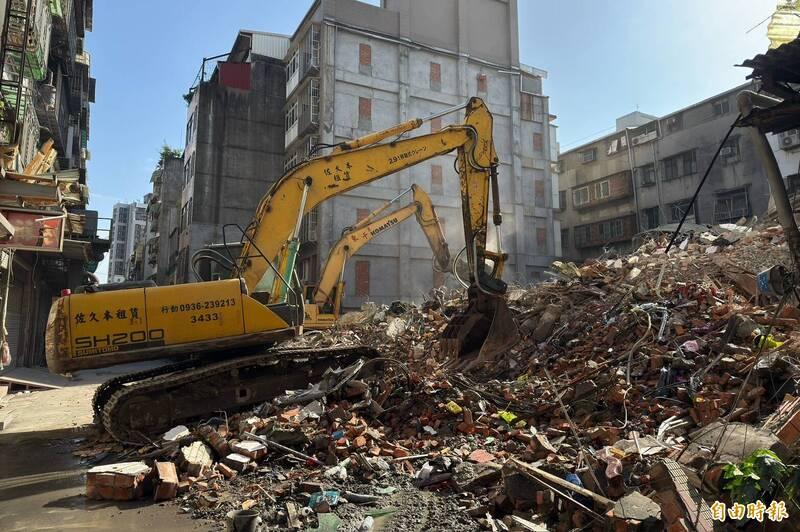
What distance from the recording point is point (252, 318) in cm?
697

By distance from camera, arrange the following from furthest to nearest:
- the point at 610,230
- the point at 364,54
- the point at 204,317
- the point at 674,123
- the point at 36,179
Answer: the point at 610,230 < the point at 674,123 < the point at 364,54 < the point at 36,179 < the point at 204,317

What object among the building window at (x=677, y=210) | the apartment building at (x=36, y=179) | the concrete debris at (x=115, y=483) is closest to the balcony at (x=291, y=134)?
the apartment building at (x=36, y=179)

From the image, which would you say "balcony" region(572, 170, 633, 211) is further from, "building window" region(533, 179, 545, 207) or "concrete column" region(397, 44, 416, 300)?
"concrete column" region(397, 44, 416, 300)

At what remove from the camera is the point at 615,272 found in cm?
1063

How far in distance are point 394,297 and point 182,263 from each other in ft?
54.7

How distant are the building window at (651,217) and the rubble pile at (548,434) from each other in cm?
2767

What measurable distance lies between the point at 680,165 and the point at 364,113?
2116 centimetres

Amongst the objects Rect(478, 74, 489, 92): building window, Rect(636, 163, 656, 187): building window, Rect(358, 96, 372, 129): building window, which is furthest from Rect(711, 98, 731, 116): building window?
Rect(358, 96, 372, 129): building window

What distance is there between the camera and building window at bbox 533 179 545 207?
113 ft

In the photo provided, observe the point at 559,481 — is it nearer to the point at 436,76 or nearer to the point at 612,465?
the point at 612,465

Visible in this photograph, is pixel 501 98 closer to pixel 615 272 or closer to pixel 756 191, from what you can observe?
pixel 756 191

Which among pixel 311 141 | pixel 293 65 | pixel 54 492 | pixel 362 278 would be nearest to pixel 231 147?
pixel 293 65

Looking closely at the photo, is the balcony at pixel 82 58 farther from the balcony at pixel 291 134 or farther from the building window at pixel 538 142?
the building window at pixel 538 142

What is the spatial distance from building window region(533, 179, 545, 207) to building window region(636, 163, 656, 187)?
24.4 feet
